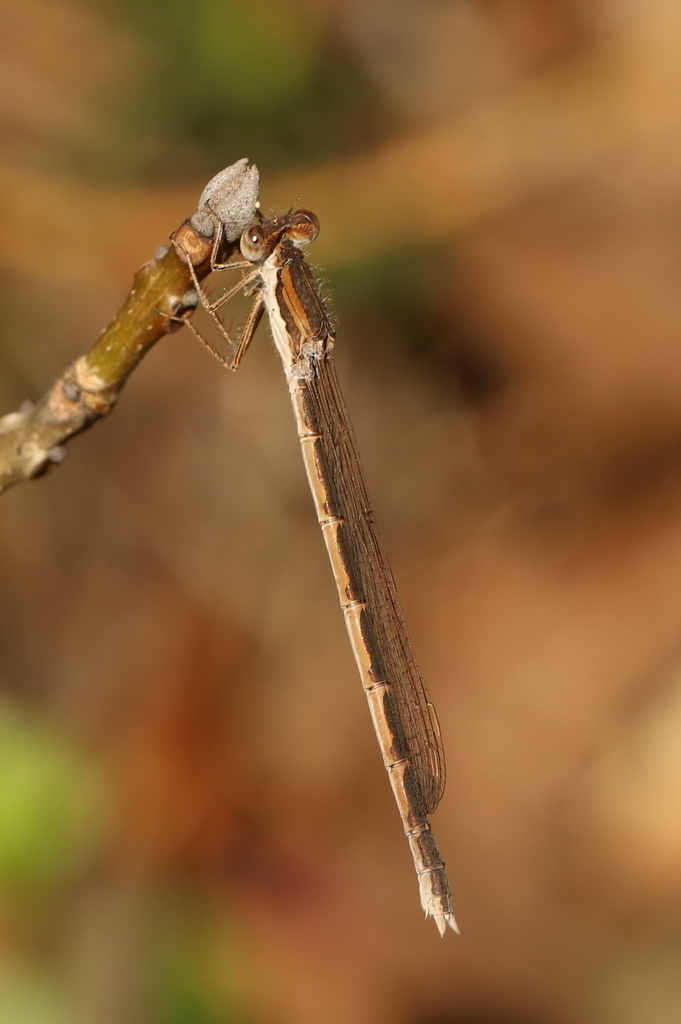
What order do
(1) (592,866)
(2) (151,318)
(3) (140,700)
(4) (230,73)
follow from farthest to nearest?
1. (3) (140,700)
2. (1) (592,866)
3. (4) (230,73)
4. (2) (151,318)

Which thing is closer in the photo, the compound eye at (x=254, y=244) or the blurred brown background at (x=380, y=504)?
the compound eye at (x=254, y=244)

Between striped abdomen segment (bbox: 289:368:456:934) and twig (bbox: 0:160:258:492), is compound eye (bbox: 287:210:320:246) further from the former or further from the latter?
twig (bbox: 0:160:258:492)

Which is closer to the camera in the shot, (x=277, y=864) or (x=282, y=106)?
(x=282, y=106)

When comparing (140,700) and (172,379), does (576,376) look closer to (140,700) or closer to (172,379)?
(172,379)

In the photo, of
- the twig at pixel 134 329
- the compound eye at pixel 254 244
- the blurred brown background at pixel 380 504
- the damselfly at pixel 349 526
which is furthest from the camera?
the blurred brown background at pixel 380 504

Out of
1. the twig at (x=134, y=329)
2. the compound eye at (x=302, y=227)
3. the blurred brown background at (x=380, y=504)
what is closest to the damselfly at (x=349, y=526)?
the compound eye at (x=302, y=227)

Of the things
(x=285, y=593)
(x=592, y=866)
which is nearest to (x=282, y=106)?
(x=285, y=593)

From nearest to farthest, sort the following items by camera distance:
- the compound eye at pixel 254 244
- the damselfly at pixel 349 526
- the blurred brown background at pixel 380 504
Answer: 1. the compound eye at pixel 254 244
2. the damselfly at pixel 349 526
3. the blurred brown background at pixel 380 504

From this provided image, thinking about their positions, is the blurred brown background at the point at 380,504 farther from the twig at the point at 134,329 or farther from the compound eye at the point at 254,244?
the twig at the point at 134,329
